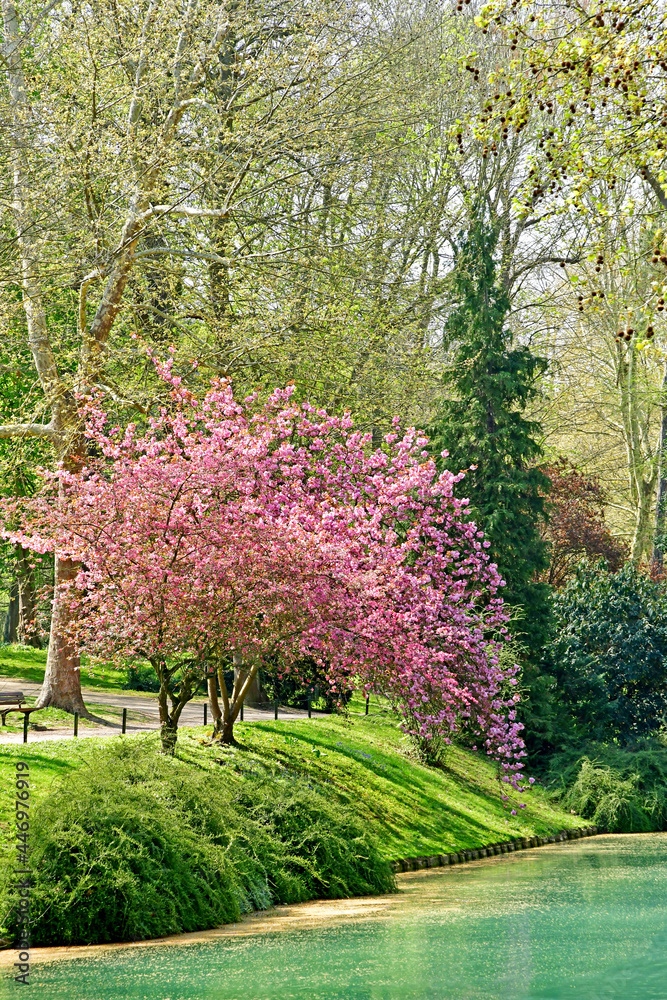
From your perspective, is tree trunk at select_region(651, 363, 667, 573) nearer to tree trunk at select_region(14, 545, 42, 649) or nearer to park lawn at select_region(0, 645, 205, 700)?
park lawn at select_region(0, 645, 205, 700)

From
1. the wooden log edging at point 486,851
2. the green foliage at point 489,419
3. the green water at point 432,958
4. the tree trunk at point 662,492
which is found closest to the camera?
the green water at point 432,958

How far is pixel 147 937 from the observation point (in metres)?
12.5

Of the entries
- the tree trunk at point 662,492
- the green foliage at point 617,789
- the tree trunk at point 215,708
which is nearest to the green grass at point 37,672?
the tree trunk at point 215,708

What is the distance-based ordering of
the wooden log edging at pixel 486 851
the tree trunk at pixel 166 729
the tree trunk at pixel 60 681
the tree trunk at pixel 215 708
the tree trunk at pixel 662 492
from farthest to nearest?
the tree trunk at pixel 662 492 → the tree trunk at pixel 60 681 → the tree trunk at pixel 215 708 → the wooden log edging at pixel 486 851 → the tree trunk at pixel 166 729

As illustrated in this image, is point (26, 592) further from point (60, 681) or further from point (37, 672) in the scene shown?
point (60, 681)

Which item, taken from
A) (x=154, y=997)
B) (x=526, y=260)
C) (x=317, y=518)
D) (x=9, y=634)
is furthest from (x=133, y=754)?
(x=9, y=634)

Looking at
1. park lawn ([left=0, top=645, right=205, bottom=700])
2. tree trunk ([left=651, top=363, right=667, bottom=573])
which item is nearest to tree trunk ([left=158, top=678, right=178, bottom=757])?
park lawn ([left=0, top=645, right=205, bottom=700])

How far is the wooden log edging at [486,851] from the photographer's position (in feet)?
60.7

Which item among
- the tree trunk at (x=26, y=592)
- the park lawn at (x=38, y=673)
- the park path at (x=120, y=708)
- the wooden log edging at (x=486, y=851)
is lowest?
the wooden log edging at (x=486, y=851)

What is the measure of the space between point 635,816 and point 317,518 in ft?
38.0

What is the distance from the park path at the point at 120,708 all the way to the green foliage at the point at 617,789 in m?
5.55

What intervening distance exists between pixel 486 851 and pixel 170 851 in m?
8.52

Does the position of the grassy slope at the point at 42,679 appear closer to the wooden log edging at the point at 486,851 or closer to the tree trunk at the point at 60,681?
the tree trunk at the point at 60,681

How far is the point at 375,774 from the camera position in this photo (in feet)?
69.0
